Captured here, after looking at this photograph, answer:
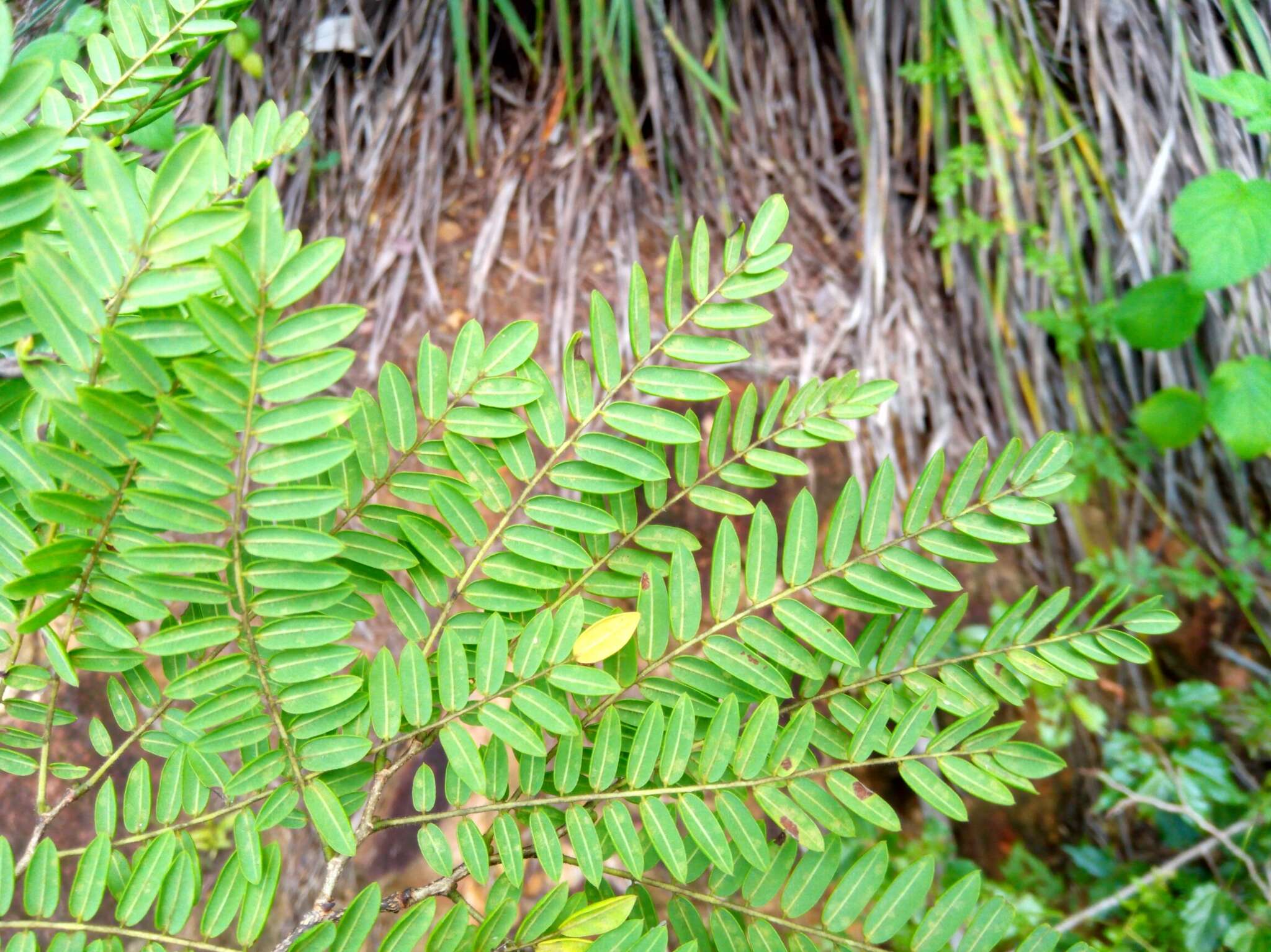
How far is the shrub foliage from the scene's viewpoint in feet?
1.22

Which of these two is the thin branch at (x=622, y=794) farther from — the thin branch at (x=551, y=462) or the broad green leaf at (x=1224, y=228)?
the broad green leaf at (x=1224, y=228)

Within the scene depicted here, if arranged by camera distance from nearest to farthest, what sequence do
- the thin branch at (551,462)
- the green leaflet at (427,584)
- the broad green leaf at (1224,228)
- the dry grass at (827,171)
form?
the green leaflet at (427,584) → the thin branch at (551,462) → the broad green leaf at (1224,228) → the dry grass at (827,171)

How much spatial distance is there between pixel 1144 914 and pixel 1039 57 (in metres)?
1.56

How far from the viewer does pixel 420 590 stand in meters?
0.49

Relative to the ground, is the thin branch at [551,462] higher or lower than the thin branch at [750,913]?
higher

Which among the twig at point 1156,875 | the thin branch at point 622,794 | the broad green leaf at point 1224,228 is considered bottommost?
the twig at point 1156,875

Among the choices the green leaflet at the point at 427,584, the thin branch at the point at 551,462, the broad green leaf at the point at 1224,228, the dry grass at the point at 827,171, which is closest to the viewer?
the green leaflet at the point at 427,584

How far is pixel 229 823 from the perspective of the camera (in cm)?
122

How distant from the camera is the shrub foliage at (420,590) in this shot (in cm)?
37

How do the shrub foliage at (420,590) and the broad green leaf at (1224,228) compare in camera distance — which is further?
the broad green leaf at (1224,228)

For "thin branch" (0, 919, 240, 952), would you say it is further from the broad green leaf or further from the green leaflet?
the broad green leaf

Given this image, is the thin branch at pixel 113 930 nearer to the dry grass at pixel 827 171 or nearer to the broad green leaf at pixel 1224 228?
the dry grass at pixel 827 171

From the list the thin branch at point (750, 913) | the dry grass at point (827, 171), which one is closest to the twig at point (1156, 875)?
the dry grass at point (827, 171)

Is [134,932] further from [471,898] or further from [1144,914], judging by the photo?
[1144,914]
